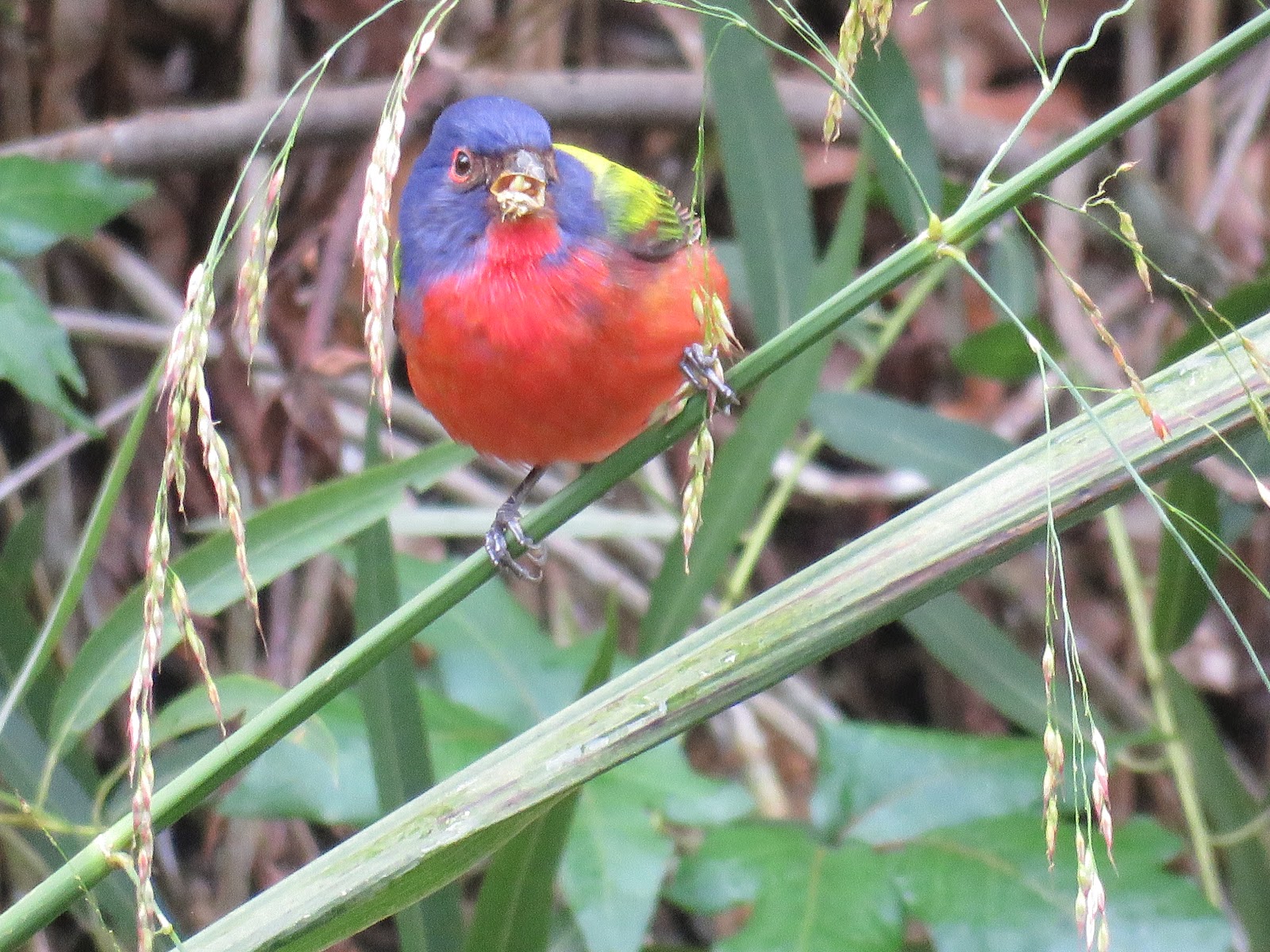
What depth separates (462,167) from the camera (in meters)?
2.11

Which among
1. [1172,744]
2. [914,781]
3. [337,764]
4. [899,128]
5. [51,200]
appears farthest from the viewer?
[1172,744]

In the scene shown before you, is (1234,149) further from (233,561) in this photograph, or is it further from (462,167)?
(233,561)

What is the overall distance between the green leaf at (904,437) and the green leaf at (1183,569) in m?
0.36

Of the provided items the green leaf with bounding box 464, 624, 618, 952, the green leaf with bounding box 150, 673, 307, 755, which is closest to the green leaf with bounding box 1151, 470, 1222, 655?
the green leaf with bounding box 464, 624, 618, 952

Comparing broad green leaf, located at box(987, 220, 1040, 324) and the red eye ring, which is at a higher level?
broad green leaf, located at box(987, 220, 1040, 324)

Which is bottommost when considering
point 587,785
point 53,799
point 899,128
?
point 587,785

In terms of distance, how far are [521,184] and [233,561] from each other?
27.0 inches

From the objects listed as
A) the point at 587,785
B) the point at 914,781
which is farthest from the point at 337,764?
the point at 914,781

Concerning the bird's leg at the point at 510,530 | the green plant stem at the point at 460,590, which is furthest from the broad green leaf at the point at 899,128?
the green plant stem at the point at 460,590

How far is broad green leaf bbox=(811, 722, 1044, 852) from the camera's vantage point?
2350mm

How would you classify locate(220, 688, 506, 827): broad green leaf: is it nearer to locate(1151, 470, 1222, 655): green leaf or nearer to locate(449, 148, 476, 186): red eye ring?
locate(449, 148, 476, 186): red eye ring

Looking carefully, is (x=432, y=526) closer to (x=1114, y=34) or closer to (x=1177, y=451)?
(x=1177, y=451)

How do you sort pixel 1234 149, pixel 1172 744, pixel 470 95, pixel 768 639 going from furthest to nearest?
pixel 1234 149, pixel 470 95, pixel 1172 744, pixel 768 639

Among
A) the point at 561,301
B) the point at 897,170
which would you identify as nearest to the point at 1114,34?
the point at 897,170
